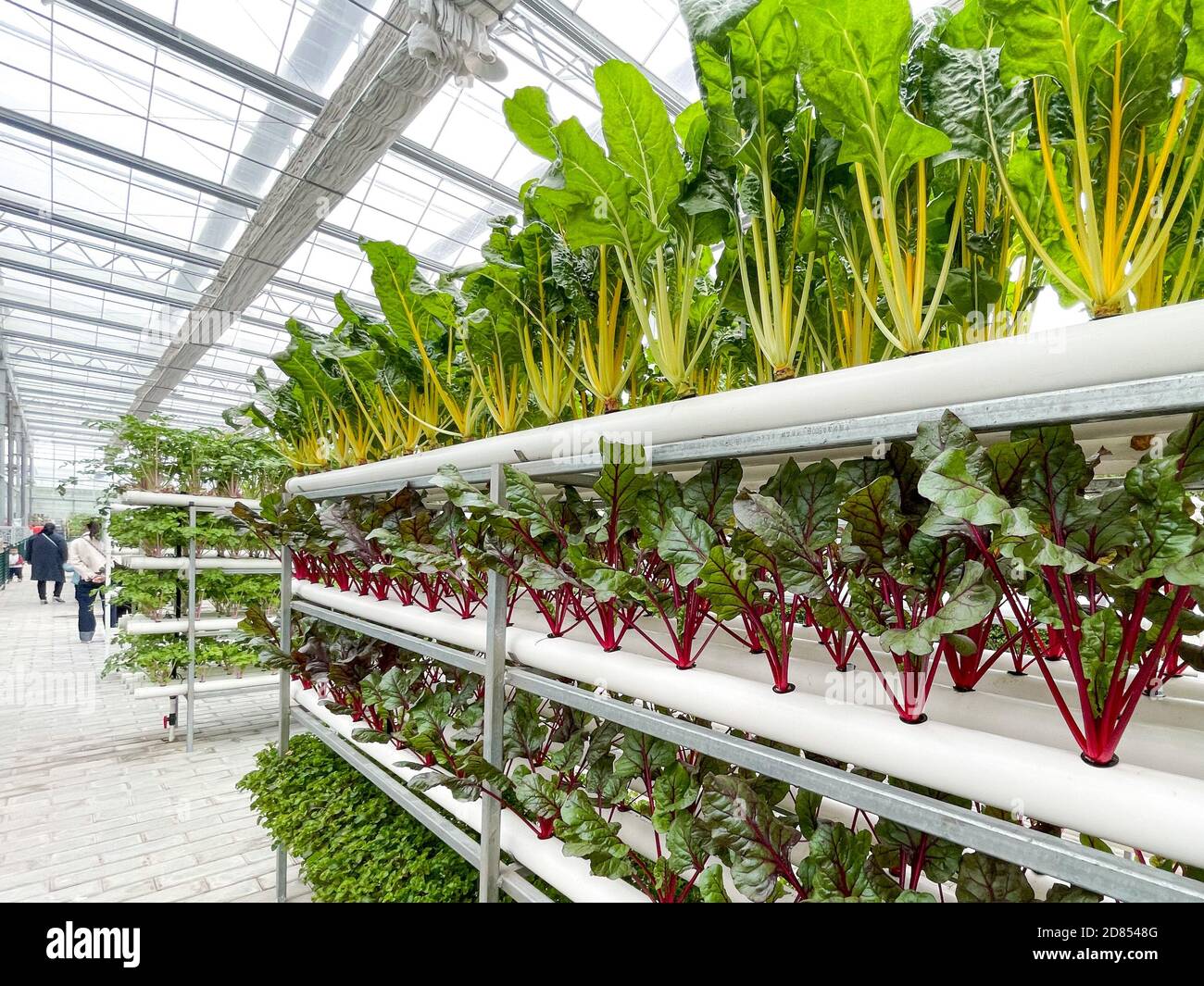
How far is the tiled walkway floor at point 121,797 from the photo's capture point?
9.12 feet

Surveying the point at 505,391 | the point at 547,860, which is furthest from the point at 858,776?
the point at 505,391

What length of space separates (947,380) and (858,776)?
19.8 inches

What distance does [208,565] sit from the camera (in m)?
4.65

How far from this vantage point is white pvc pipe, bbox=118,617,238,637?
14.4ft

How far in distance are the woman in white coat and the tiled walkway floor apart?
1.23 m

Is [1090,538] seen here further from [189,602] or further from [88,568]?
[88,568]

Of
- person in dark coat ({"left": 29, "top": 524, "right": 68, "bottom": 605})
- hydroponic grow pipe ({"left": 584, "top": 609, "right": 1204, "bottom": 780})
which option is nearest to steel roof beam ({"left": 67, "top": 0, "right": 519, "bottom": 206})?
hydroponic grow pipe ({"left": 584, "top": 609, "right": 1204, "bottom": 780})

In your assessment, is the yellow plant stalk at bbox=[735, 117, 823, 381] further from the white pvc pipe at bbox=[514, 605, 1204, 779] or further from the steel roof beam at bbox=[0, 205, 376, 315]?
the steel roof beam at bbox=[0, 205, 376, 315]

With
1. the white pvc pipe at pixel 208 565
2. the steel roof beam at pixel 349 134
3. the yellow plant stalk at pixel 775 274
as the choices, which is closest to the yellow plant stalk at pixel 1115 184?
the yellow plant stalk at pixel 775 274

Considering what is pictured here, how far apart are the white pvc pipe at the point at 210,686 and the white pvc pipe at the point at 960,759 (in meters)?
4.26

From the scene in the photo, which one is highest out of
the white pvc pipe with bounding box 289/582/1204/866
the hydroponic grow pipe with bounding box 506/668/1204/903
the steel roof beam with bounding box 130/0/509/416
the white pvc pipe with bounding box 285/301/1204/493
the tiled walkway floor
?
the steel roof beam with bounding box 130/0/509/416

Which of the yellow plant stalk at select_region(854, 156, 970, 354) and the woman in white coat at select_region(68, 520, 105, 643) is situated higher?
the yellow plant stalk at select_region(854, 156, 970, 354)
